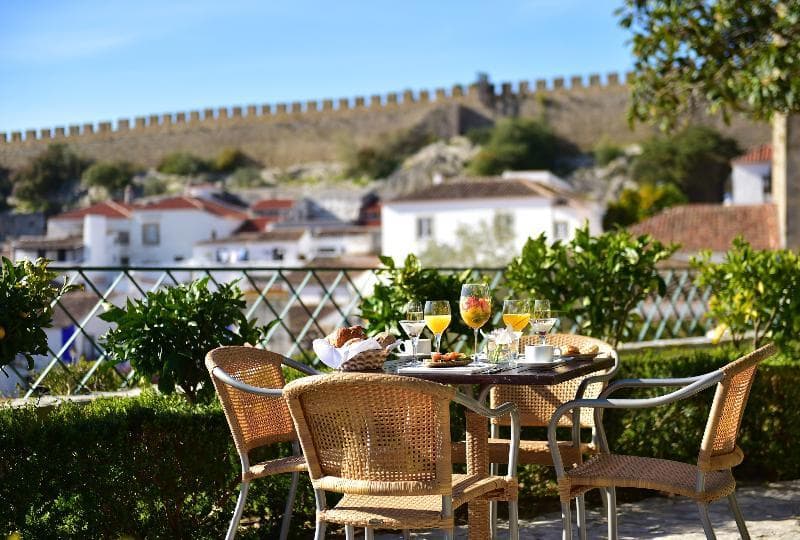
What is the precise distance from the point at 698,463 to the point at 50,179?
61944 mm

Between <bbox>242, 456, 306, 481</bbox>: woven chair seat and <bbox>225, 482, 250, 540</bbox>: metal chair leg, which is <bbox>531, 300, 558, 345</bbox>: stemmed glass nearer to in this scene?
<bbox>242, 456, 306, 481</bbox>: woven chair seat

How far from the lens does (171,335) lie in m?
3.88

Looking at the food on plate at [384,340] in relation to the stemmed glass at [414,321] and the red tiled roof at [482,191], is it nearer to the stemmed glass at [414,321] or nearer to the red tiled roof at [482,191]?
the stemmed glass at [414,321]

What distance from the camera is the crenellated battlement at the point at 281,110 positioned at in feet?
191

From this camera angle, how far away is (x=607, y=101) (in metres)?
55.3

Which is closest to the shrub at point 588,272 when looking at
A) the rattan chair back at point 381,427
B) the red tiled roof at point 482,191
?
the rattan chair back at point 381,427

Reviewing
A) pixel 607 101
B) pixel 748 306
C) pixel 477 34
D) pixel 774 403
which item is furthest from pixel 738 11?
pixel 607 101

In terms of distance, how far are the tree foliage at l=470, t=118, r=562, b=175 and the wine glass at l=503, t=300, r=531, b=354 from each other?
48715mm

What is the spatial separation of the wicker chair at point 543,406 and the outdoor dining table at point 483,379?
1.00 feet

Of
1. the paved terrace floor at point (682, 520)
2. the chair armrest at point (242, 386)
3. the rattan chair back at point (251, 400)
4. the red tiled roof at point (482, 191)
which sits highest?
the chair armrest at point (242, 386)

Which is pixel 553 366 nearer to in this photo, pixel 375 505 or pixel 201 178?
pixel 375 505

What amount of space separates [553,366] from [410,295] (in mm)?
1665

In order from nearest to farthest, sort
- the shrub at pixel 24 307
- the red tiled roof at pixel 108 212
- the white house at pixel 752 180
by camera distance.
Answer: the shrub at pixel 24 307 < the white house at pixel 752 180 < the red tiled roof at pixel 108 212

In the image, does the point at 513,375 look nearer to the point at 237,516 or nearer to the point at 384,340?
the point at 384,340
